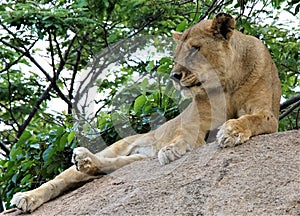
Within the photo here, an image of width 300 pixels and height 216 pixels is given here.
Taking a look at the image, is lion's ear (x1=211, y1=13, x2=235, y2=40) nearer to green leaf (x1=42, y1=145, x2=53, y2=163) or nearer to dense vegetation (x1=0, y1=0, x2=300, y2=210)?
dense vegetation (x1=0, y1=0, x2=300, y2=210)

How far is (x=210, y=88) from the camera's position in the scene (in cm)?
541

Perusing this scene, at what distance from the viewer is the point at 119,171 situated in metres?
5.41

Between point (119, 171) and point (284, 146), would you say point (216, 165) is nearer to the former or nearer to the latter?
point (284, 146)

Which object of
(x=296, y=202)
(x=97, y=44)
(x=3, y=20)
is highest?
(x=3, y=20)

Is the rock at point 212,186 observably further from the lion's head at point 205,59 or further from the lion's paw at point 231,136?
the lion's head at point 205,59

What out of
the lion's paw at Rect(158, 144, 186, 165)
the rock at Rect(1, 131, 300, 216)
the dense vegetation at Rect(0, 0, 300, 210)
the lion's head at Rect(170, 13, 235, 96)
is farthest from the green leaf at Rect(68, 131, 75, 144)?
the lion's paw at Rect(158, 144, 186, 165)

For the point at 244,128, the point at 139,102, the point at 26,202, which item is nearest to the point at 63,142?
the point at 139,102

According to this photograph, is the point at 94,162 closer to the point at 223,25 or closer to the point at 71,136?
the point at 71,136

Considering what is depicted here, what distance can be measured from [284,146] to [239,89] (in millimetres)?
991

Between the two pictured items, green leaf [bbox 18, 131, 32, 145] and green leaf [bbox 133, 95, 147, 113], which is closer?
green leaf [bbox 133, 95, 147, 113]

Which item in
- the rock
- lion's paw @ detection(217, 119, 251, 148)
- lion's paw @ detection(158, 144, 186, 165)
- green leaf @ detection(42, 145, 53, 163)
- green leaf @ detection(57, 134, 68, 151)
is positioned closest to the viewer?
the rock

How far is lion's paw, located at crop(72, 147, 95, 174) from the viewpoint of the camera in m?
5.34

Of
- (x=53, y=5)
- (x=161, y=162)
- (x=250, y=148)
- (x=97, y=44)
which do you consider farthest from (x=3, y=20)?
(x=250, y=148)

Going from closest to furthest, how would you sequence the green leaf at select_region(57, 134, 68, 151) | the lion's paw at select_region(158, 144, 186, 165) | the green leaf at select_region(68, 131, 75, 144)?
1. the lion's paw at select_region(158, 144, 186, 165)
2. the green leaf at select_region(68, 131, 75, 144)
3. the green leaf at select_region(57, 134, 68, 151)
